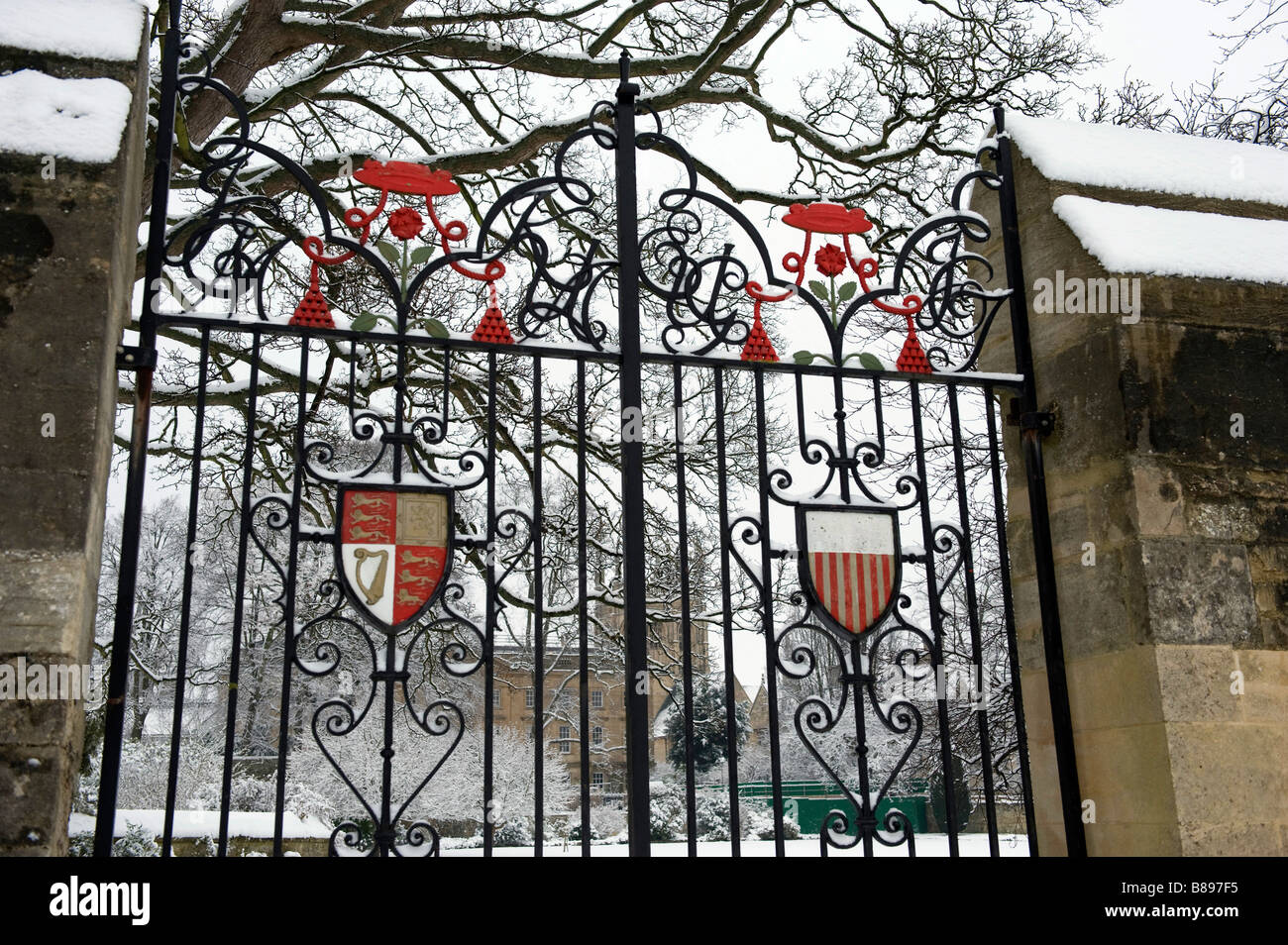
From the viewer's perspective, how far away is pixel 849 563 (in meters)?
3.72

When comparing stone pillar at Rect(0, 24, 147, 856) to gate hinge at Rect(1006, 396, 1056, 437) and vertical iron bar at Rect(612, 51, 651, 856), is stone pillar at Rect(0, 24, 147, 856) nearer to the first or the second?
vertical iron bar at Rect(612, 51, 651, 856)

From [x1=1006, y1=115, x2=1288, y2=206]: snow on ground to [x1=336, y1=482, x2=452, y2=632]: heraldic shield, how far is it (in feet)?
8.94

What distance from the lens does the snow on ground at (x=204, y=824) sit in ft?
35.8

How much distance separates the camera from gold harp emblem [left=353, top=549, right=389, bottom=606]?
3.31 m

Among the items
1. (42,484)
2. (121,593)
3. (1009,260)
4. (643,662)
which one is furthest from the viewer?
(1009,260)

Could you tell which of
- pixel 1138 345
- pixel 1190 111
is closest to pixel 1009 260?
pixel 1138 345

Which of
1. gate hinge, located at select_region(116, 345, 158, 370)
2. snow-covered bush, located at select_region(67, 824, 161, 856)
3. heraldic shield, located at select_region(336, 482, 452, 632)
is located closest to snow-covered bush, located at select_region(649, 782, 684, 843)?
snow-covered bush, located at select_region(67, 824, 161, 856)

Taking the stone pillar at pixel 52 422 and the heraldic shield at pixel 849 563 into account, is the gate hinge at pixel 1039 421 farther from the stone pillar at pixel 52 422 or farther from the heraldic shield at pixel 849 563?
the stone pillar at pixel 52 422

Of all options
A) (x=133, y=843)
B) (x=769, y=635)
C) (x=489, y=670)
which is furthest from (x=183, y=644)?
(x=133, y=843)

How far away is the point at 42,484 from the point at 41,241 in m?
0.72

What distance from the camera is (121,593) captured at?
10.2 feet

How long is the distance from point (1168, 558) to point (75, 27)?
397cm
